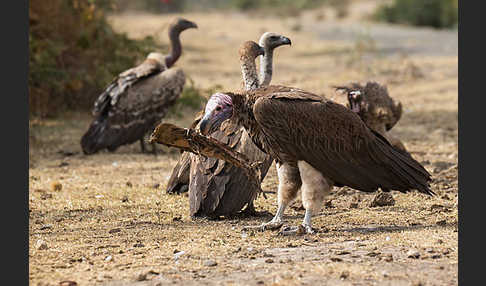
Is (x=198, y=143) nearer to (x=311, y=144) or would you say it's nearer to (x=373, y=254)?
(x=311, y=144)

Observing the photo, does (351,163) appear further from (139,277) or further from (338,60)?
(338,60)

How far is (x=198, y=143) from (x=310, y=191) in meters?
0.92

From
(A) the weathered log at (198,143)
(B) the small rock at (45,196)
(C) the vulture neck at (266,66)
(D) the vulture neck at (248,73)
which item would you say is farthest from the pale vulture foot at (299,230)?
(B) the small rock at (45,196)

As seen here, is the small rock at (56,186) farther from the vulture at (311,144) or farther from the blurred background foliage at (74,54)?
the blurred background foliage at (74,54)

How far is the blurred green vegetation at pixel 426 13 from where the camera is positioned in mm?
31875

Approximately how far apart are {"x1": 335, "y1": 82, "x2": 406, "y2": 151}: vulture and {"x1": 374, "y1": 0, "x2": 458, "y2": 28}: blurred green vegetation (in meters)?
23.9

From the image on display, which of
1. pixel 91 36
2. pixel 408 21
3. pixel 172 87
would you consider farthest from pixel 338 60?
pixel 408 21

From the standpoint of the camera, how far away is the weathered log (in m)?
5.85

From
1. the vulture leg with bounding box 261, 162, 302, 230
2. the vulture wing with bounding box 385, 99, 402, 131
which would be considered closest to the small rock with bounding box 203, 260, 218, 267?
the vulture leg with bounding box 261, 162, 302, 230

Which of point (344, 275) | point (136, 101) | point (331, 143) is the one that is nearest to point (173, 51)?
point (136, 101)

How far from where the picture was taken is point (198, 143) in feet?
19.4

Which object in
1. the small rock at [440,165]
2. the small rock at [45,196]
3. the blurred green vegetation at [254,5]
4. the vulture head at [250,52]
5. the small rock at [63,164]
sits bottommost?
the small rock at [63,164]

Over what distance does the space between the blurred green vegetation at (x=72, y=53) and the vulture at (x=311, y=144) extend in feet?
22.7

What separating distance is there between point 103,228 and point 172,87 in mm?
4935
